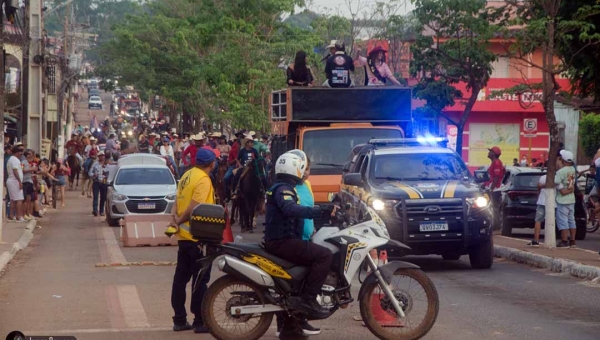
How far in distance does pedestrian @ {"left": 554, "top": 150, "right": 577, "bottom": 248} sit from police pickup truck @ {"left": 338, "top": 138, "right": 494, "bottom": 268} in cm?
272

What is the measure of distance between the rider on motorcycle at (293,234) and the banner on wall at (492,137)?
151 ft

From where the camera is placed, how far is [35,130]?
3816 centimetres

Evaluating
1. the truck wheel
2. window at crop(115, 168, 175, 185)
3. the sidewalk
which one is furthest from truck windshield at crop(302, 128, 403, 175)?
window at crop(115, 168, 175, 185)

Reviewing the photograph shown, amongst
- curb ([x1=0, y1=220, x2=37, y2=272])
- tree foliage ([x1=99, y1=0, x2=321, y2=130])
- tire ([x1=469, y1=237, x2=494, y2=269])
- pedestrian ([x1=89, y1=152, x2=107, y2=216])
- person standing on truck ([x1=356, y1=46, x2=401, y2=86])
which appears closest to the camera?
tire ([x1=469, y1=237, x2=494, y2=269])

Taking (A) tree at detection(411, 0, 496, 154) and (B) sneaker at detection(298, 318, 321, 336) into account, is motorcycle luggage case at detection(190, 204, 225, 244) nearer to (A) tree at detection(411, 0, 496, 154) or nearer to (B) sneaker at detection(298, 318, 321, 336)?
(B) sneaker at detection(298, 318, 321, 336)

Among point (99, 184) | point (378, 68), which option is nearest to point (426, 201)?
point (378, 68)

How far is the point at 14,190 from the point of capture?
2555 centimetres

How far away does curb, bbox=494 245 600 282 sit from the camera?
49.7 ft

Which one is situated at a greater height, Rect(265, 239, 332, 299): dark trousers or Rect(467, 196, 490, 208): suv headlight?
Rect(467, 196, 490, 208): suv headlight

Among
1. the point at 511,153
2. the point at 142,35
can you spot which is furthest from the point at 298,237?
the point at 142,35

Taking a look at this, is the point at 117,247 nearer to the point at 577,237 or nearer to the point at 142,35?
the point at 577,237

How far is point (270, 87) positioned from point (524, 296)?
90.7ft

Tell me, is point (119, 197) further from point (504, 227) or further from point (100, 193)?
point (504, 227)

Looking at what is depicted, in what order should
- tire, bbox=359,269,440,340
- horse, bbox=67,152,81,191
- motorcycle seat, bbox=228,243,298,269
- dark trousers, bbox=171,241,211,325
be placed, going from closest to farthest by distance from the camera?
motorcycle seat, bbox=228,243,298,269 → tire, bbox=359,269,440,340 → dark trousers, bbox=171,241,211,325 → horse, bbox=67,152,81,191
